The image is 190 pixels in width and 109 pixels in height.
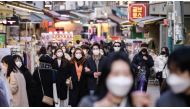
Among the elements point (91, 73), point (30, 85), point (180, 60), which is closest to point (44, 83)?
point (91, 73)

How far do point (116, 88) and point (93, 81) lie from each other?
339 inches

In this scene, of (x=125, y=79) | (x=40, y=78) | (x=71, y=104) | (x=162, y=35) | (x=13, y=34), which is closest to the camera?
(x=125, y=79)

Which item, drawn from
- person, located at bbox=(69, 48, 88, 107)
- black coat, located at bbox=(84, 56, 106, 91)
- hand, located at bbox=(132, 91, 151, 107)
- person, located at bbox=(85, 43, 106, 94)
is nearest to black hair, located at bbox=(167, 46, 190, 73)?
hand, located at bbox=(132, 91, 151, 107)

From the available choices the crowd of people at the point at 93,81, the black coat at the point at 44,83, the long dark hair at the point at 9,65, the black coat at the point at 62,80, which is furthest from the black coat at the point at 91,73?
the long dark hair at the point at 9,65

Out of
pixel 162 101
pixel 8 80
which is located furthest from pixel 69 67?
pixel 162 101

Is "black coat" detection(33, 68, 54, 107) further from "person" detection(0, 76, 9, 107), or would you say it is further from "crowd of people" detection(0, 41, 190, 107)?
"person" detection(0, 76, 9, 107)

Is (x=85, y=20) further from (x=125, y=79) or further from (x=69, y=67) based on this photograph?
(x=125, y=79)

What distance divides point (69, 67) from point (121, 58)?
29.5ft

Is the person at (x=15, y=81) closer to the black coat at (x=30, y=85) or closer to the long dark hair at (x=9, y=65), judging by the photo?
the long dark hair at (x=9, y=65)

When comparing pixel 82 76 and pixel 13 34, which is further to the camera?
pixel 13 34

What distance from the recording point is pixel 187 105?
4.27 metres

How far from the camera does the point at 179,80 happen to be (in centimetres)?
406

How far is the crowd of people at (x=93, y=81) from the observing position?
4035mm

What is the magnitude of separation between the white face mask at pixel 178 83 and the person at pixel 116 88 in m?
0.22
